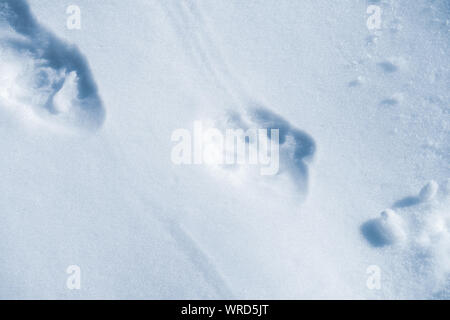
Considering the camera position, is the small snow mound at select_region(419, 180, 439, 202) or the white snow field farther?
the small snow mound at select_region(419, 180, 439, 202)

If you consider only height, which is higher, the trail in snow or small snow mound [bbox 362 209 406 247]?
the trail in snow

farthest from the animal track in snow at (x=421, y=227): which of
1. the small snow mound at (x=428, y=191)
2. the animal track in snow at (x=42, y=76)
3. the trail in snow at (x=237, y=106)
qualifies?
the animal track in snow at (x=42, y=76)

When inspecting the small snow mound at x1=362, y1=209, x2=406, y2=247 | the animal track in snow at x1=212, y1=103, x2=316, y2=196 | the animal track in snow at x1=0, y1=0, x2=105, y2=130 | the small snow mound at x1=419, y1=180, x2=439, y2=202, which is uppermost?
the animal track in snow at x1=0, y1=0, x2=105, y2=130

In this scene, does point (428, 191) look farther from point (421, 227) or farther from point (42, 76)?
point (42, 76)

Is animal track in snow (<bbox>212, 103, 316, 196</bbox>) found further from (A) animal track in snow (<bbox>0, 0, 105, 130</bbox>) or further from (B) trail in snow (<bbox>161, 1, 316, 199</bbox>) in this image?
(A) animal track in snow (<bbox>0, 0, 105, 130</bbox>)

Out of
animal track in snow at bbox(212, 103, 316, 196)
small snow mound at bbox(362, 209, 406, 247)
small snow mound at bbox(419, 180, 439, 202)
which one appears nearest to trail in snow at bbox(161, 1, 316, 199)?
animal track in snow at bbox(212, 103, 316, 196)

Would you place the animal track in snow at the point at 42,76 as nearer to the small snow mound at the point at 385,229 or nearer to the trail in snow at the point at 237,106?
the trail in snow at the point at 237,106

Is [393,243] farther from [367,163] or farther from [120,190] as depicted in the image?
[120,190]

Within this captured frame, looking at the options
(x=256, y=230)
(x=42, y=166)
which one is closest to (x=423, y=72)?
(x=256, y=230)
